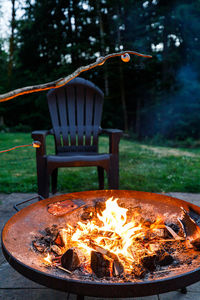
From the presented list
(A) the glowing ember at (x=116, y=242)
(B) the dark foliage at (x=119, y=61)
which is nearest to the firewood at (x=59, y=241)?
(A) the glowing ember at (x=116, y=242)

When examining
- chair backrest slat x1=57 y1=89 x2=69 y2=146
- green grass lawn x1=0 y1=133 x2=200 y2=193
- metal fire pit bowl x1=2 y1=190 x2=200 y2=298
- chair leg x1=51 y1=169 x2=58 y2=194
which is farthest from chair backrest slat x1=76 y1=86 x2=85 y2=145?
metal fire pit bowl x1=2 y1=190 x2=200 y2=298

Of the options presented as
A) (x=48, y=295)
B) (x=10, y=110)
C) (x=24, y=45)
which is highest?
(x=24, y=45)

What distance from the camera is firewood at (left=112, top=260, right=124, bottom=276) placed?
98cm

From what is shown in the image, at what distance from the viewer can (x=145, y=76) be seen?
8.62 metres

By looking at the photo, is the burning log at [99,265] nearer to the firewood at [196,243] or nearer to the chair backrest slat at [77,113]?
the firewood at [196,243]

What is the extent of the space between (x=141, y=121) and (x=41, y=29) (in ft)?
17.1

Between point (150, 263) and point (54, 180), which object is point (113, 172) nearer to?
point (54, 180)

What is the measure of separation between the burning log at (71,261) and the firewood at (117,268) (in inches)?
5.7

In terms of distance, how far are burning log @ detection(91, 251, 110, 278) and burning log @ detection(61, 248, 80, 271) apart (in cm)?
7

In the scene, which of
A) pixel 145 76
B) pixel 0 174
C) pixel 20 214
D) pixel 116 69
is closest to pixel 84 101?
pixel 0 174

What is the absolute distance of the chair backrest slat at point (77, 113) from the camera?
9.65 ft

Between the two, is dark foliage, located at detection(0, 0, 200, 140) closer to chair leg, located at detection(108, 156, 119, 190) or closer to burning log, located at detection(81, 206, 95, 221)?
chair leg, located at detection(108, 156, 119, 190)

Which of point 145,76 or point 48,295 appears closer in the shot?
point 48,295

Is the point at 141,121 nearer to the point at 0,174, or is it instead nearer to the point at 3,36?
the point at 3,36
